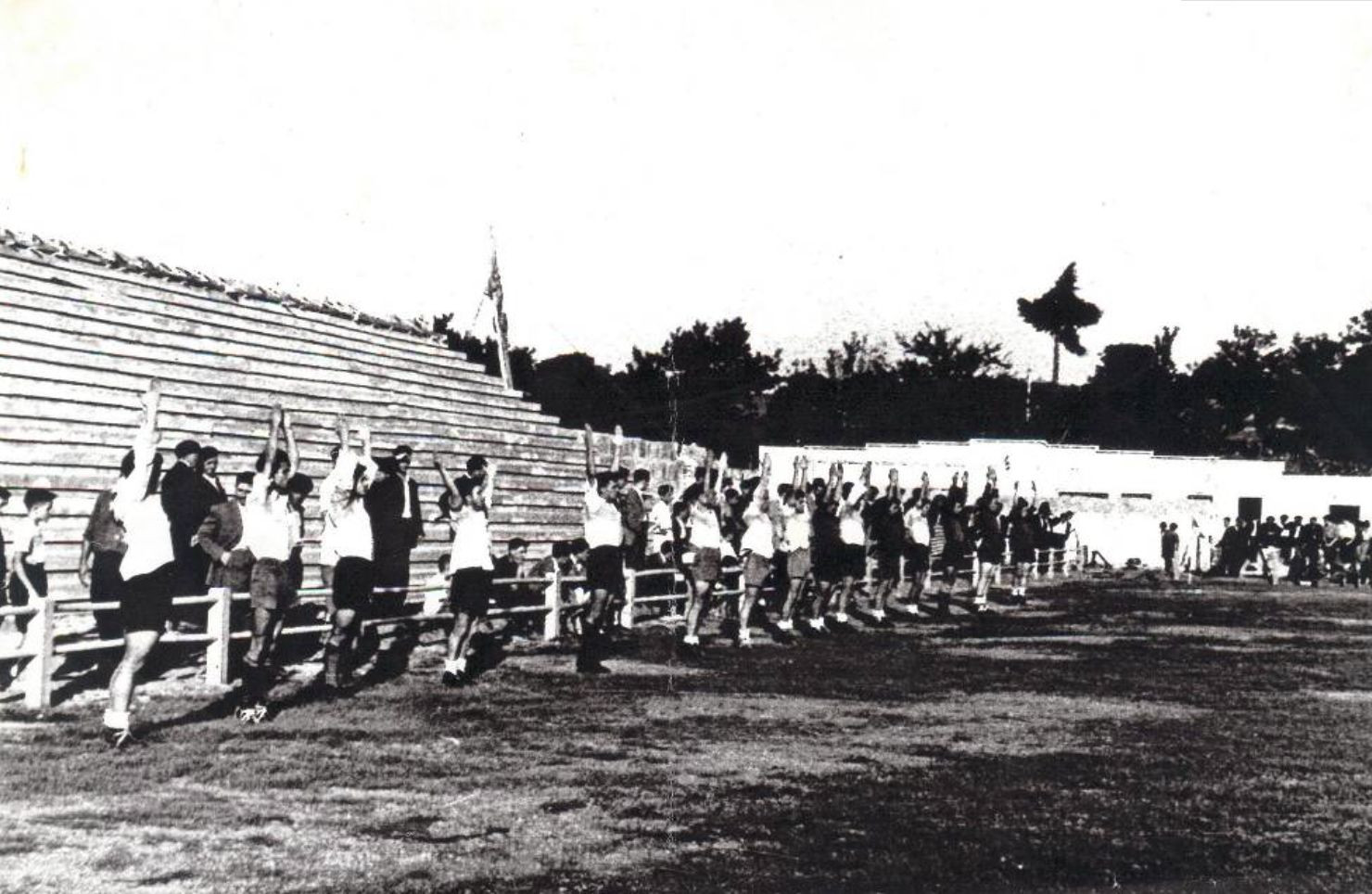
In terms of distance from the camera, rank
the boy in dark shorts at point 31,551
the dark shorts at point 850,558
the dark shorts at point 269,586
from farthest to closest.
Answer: the dark shorts at point 850,558, the boy in dark shorts at point 31,551, the dark shorts at point 269,586

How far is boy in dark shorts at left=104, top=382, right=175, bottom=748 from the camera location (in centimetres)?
843

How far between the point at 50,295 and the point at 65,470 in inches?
91.6

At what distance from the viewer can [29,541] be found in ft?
37.1

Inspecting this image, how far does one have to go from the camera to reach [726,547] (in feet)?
61.2

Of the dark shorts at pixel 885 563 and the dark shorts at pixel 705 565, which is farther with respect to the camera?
the dark shorts at pixel 885 563

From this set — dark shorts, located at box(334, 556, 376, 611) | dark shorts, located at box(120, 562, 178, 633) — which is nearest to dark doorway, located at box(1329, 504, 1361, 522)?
dark shorts, located at box(334, 556, 376, 611)

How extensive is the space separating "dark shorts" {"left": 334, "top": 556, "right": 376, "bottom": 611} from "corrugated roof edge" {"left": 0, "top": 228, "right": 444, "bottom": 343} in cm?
684

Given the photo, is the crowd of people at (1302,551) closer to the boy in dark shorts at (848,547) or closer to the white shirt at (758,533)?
the boy in dark shorts at (848,547)

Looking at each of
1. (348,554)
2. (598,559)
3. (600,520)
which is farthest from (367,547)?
(598,559)

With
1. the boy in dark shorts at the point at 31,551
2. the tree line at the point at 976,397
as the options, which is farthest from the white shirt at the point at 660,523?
the tree line at the point at 976,397

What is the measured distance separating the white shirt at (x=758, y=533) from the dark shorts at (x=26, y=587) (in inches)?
278

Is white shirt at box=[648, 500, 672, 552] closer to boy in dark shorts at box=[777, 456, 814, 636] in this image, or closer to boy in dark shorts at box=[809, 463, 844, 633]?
boy in dark shorts at box=[809, 463, 844, 633]

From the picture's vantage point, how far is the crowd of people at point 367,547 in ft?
28.2

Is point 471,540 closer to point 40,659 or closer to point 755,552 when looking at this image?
point 40,659
